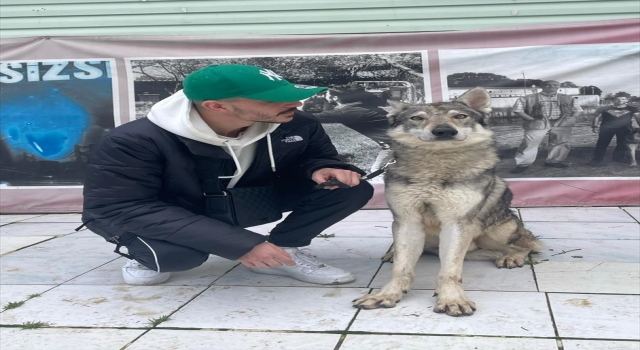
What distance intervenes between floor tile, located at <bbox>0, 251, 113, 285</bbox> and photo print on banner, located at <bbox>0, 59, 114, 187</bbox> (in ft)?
6.56

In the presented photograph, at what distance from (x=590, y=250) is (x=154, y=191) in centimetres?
296

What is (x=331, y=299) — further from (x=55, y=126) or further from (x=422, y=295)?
(x=55, y=126)

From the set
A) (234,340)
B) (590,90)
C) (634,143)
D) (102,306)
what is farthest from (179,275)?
(634,143)

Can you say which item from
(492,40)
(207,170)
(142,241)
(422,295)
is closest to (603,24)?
(492,40)

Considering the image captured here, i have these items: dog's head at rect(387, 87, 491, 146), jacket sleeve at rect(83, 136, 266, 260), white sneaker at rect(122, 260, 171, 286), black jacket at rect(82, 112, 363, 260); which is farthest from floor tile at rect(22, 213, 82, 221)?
dog's head at rect(387, 87, 491, 146)

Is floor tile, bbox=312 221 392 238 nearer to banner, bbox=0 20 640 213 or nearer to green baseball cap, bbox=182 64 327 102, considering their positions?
banner, bbox=0 20 640 213

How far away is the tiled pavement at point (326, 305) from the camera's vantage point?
3.03m

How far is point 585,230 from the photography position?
17.4ft

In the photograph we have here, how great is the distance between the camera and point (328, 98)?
6.71 meters

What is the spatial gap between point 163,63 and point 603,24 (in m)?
4.31

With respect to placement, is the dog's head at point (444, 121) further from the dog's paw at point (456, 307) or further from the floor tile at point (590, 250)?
the floor tile at point (590, 250)

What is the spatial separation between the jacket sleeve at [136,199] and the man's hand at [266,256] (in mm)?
141

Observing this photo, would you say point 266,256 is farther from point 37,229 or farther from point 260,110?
point 37,229

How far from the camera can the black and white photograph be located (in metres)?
6.29
